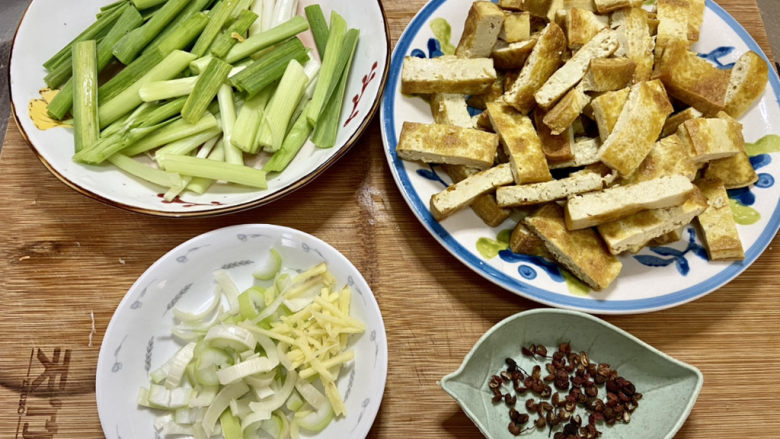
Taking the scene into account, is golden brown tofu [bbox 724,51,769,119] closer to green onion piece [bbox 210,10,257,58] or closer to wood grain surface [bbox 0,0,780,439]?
wood grain surface [bbox 0,0,780,439]

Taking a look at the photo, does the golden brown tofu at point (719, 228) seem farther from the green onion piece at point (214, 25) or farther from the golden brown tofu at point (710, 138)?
the green onion piece at point (214, 25)

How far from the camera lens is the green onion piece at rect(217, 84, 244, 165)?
6.47 ft

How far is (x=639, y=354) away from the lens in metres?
1.76

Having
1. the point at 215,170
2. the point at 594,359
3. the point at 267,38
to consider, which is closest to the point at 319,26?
the point at 267,38

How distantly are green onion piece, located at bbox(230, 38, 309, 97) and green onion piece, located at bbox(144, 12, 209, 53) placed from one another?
261 millimetres

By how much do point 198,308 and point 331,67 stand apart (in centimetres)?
96

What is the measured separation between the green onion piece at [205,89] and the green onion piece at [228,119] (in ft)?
0.09

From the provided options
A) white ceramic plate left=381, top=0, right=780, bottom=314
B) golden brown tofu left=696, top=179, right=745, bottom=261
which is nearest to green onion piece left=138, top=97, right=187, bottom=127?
white ceramic plate left=381, top=0, right=780, bottom=314

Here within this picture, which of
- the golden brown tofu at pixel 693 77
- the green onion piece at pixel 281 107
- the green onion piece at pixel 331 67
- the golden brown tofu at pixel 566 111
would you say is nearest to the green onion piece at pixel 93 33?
the green onion piece at pixel 281 107

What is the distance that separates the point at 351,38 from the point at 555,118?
0.80 metres

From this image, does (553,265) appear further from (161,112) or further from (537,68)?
(161,112)

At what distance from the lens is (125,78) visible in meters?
2.01

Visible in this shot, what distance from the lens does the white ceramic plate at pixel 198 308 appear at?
1658 millimetres

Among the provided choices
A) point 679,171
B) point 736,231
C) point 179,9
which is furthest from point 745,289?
point 179,9
